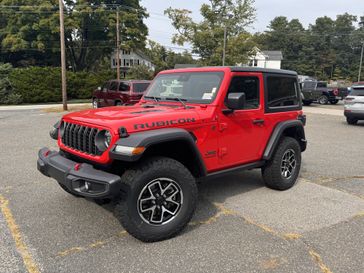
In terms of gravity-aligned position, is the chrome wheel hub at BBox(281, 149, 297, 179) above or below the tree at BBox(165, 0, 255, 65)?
below

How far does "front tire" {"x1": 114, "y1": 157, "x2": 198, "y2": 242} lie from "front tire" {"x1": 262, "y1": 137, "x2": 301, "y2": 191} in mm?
1704

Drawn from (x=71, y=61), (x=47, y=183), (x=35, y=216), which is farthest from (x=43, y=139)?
(x=71, y=61)

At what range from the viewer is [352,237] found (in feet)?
11.6

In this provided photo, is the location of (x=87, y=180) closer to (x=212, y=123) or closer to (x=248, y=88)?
(x=212, y=123)

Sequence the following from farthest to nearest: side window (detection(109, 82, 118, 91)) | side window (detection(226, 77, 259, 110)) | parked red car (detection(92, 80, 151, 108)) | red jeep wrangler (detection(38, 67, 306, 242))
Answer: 1. side window (detection(109, 82, 118, 91))
2. parked red car (detection(92, 80, 151, 108))
3. side window (detection(226, 77, 259, 110))
4. red jeep wrangler (detection(38, 67, 306, 242))

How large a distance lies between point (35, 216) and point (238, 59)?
29.9 metres

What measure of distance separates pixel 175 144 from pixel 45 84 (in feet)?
80.2

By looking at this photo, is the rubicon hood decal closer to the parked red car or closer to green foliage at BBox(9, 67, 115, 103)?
the parked red car

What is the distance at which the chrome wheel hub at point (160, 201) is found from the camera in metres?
3.32

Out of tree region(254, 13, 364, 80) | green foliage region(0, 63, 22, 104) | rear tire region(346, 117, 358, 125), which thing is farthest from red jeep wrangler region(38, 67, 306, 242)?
tree region(254, 13, 364, 80)

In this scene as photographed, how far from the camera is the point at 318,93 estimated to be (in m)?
23.4

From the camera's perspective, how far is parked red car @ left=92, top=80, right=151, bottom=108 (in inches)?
565

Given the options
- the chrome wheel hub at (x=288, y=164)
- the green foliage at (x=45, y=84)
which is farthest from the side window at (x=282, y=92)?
the green foliage at (x=45, y=84)

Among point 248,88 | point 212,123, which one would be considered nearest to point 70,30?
point 248,88
